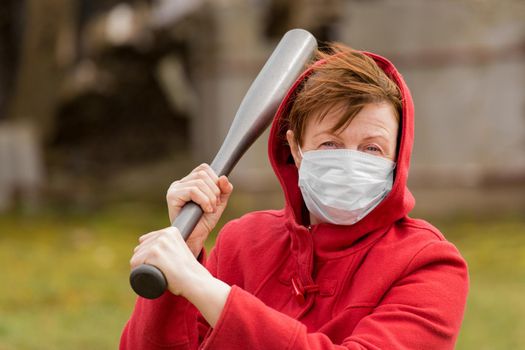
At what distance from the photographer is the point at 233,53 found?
11664 mm

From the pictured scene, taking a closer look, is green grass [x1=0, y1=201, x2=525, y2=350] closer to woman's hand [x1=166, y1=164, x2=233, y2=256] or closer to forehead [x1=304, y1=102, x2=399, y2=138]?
woman's hand [x1=166, y1=164, x2=233, y2=256]

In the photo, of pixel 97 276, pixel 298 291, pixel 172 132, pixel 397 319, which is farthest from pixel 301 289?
pixel 172 132

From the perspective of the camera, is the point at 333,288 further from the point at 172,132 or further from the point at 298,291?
the point at 172,132

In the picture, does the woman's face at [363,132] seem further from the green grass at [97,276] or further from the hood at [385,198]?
the green grass at [97,276]

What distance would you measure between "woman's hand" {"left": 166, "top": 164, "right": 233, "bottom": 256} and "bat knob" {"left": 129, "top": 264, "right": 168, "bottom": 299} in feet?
1.14

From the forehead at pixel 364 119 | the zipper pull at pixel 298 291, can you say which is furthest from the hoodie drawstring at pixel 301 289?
the forehead at pixel 364 119

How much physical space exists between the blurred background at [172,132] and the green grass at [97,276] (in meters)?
0.02

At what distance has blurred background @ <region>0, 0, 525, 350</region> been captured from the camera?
852 cm

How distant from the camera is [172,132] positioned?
51.1 feet

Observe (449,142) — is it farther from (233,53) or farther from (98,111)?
(98,111)

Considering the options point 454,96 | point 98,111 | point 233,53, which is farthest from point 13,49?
point 454,96

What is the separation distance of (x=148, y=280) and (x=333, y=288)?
20.9 inches

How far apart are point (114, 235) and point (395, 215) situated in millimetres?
8341

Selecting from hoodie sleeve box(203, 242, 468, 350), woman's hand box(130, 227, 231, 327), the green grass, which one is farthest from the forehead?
the green grass
